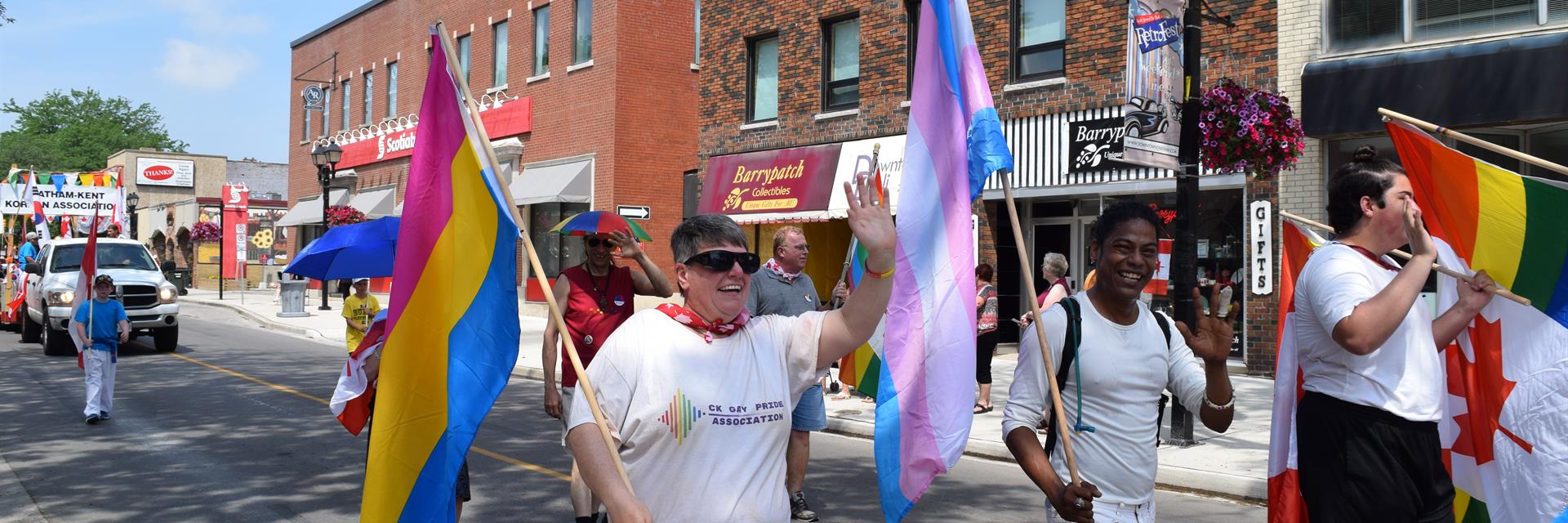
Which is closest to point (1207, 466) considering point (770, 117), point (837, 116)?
point (837, 116)

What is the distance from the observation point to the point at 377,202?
3578cm

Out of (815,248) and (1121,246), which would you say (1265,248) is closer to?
(815,248)

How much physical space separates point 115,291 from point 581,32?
494 inches

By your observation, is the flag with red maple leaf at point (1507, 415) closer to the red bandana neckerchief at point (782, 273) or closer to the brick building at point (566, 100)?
the red bandana neckerchief at point (782, 273)

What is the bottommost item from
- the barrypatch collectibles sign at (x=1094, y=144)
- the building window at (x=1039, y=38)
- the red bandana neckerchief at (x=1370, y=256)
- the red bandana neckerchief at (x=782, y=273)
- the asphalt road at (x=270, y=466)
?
the asphalt road at (x=270, y=466)

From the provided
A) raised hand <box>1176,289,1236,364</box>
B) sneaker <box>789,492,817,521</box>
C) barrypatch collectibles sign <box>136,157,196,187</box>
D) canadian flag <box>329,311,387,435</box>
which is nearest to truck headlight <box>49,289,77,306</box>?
canadian flag <box>329,311,387,435</box>

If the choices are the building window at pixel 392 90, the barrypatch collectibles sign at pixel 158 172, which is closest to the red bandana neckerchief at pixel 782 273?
the building window at pixel 392 90

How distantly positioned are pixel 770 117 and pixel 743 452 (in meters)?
19.0

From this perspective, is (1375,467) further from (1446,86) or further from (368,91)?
(368,91)

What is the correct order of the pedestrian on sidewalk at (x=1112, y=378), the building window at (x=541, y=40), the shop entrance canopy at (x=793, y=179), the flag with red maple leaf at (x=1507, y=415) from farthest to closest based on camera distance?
the building window at (x=541, y=40) → the shop entrance canopy at (x=793, y=179) → the flag with red maple leaf at (x=1507, y=415) → the pedestrian on sidewalk at (x=1112, y=378)

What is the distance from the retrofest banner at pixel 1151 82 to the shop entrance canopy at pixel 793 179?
870 centimetres

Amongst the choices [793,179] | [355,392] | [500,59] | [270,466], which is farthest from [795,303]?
[500,59]

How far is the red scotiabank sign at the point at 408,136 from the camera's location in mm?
29453

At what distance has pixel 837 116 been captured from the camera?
20.1 meters
